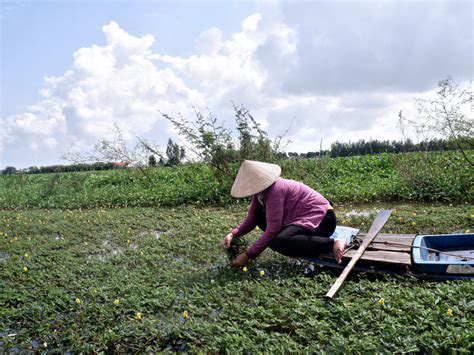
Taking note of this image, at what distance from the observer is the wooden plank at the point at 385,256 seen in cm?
349

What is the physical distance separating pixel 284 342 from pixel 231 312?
1.98 ft

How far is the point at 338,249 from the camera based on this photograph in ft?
12.0

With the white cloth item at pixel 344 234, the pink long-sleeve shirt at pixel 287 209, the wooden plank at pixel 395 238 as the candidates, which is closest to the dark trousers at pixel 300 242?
the pink long-sleeve shirt at pixel 287 209

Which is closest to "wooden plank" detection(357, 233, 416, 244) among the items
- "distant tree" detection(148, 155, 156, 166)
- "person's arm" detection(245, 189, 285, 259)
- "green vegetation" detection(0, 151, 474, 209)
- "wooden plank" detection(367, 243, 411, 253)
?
"wooden plank" detection(367, 243, 411, 253)

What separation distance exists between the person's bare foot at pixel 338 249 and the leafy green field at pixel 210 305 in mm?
198

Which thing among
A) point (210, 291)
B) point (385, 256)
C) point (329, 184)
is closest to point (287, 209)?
point (385, 256)

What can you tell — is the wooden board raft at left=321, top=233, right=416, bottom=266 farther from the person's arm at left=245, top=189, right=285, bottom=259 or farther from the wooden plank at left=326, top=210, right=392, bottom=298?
the person's arm at left=245, top=189, right=285, bottom=259

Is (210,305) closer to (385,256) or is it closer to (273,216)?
(273,216)

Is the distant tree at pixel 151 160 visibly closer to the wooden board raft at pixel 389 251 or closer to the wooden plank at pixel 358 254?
the wooden plank at pixel 358 254

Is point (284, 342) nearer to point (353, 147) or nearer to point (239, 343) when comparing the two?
point (239, 343)

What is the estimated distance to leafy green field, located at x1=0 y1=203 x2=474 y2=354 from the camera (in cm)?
265

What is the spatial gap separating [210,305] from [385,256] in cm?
165

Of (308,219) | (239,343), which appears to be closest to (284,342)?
(239,343)

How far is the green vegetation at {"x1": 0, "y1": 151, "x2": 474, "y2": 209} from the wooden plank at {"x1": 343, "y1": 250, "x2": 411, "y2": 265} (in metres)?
4.17
